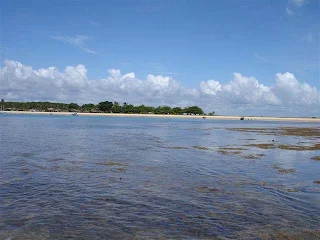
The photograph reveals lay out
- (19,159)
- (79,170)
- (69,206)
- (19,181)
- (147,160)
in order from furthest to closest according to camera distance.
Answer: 1. (147,160)
2. (19,159)
3. (79,170)
4. (19,181)
5. (69,206)

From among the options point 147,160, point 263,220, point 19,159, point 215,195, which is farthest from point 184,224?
point 19,159

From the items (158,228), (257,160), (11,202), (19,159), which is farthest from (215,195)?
(19,159)

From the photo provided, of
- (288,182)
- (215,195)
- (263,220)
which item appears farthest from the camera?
(288,182)

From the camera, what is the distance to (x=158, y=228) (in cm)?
977

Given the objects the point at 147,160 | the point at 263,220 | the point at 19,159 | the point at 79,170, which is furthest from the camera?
the point at 147,160

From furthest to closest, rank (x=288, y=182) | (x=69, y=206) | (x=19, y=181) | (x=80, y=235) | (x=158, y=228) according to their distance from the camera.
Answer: (x=288, y=182) → (x=19, y=181) → (x=69, y=206) → (x=158, y=228) → (x=80, y=235)

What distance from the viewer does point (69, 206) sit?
1170 cm

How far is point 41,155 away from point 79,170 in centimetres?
776

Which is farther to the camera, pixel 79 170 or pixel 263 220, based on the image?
pixel 79 170

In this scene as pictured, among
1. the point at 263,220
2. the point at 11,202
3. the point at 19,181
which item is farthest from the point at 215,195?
the point at 19,181

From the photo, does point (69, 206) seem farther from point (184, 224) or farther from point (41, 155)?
point (41, 155)

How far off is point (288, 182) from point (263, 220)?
7358mm

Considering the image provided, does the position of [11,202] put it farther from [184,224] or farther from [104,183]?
[184,224]

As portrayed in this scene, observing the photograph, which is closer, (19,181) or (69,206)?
(69,206)
